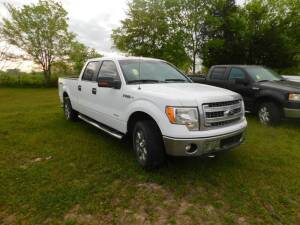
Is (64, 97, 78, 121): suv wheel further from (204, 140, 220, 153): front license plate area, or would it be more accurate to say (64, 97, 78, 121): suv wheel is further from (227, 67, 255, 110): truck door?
(227, 67, 255, 110): truck door

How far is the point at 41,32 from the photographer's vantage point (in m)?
28.7

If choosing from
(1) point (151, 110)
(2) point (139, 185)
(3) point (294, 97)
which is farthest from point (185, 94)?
(3) point (294, 97)

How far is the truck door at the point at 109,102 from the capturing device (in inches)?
173

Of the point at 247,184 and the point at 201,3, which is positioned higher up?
the point at 201,3

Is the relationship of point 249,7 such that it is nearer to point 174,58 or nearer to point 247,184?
point 174,58

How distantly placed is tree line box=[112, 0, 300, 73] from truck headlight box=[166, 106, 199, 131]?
68.8 ft

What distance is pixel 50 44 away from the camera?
29.4m

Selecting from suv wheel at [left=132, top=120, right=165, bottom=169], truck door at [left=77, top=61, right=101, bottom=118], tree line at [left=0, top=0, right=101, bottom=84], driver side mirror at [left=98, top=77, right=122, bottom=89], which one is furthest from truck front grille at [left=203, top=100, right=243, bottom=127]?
tree line at [left=0, top=0, right=101, bottom=84]

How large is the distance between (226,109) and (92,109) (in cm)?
302

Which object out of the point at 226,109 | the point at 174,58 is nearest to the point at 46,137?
the point at 226,109

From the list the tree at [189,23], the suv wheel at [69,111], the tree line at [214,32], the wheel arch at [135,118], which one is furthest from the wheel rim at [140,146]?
the tree at [189,23]

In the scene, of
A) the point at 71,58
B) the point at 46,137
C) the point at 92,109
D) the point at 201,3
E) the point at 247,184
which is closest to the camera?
the point at 247,184

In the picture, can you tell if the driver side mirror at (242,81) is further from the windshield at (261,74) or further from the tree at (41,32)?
the tree at (41,32)

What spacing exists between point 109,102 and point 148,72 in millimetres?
949
